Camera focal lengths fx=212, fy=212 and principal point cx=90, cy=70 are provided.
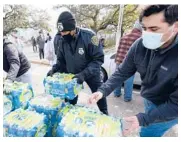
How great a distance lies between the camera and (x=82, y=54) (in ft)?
7.88

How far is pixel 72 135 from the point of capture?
1.38 metres

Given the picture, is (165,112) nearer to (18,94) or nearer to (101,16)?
(18,94)

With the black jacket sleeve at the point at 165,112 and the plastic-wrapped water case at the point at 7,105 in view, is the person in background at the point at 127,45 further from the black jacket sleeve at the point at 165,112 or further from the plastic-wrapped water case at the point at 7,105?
the plastic-wrapped water case at the point at 7,105

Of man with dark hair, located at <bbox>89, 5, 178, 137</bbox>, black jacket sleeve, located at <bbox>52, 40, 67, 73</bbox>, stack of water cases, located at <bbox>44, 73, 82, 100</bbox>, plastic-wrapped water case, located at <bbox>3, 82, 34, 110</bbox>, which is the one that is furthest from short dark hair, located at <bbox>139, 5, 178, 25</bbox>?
black jacket sleeve, located at <bbox>52, 40, 67, 73</bbox>

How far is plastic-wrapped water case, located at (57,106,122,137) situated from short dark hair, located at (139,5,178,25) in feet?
2.57

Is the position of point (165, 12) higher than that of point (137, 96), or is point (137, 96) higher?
point (165, 12)

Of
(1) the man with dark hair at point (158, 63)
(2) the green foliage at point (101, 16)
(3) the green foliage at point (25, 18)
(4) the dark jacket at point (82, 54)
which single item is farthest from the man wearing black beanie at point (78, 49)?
(3) the green foliage at point (25, 18)

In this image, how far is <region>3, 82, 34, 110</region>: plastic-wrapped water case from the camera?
1835 mm

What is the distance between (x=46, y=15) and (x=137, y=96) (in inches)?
389

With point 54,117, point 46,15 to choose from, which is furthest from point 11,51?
point 46,15

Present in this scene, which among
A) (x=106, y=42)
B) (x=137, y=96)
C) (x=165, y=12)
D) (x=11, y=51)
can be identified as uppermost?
(x=165, y=12)

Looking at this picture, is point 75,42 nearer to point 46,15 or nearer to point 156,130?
point 156,130

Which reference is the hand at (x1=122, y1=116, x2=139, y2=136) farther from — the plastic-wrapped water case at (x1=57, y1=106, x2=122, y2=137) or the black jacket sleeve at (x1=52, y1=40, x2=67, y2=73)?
the black jacket sleeve at (x1=52, y1=40, x2=67, y2=73)

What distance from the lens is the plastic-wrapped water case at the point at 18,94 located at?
6.02 feet
